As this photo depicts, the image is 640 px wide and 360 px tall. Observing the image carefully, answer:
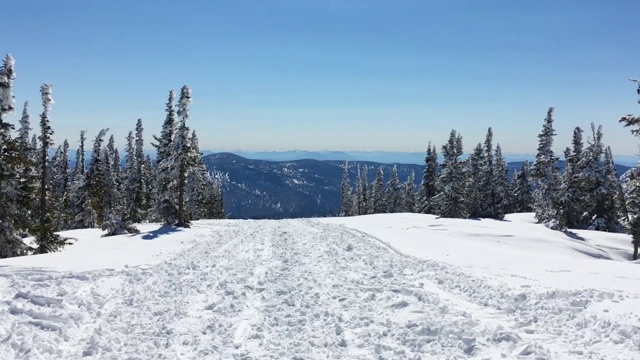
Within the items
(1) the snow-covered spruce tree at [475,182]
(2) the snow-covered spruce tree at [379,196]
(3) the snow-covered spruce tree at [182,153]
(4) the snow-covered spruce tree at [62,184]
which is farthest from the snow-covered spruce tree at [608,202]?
(4) the snow-covered spruce tree at [62,184]

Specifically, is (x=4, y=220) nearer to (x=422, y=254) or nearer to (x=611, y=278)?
(x=422, y=254)

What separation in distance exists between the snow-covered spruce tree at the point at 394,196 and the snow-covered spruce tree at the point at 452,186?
88.8 ft

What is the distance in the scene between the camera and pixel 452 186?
5250 centimetres

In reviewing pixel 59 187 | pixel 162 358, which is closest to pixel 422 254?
pixel 162 358

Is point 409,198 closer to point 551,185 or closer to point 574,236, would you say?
point 551,185

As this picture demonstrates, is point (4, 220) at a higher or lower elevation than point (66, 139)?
lower

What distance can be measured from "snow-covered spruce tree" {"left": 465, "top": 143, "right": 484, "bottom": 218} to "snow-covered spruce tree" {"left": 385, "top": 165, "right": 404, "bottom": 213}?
865 inches

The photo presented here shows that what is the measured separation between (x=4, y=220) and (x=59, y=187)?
4933 cm

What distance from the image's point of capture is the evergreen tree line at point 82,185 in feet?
75.2

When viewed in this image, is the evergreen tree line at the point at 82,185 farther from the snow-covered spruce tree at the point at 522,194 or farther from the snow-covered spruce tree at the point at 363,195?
the snow-covered spruce tree at the point at 522,194

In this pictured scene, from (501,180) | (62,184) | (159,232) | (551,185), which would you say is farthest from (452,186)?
(62,184)

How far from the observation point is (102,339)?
8.42 m

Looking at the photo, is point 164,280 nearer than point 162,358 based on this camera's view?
No

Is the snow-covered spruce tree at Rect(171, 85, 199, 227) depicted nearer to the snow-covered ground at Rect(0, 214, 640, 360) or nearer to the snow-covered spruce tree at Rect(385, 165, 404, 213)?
the snow-covered ground at Rect(0, 214, 640, 360)
